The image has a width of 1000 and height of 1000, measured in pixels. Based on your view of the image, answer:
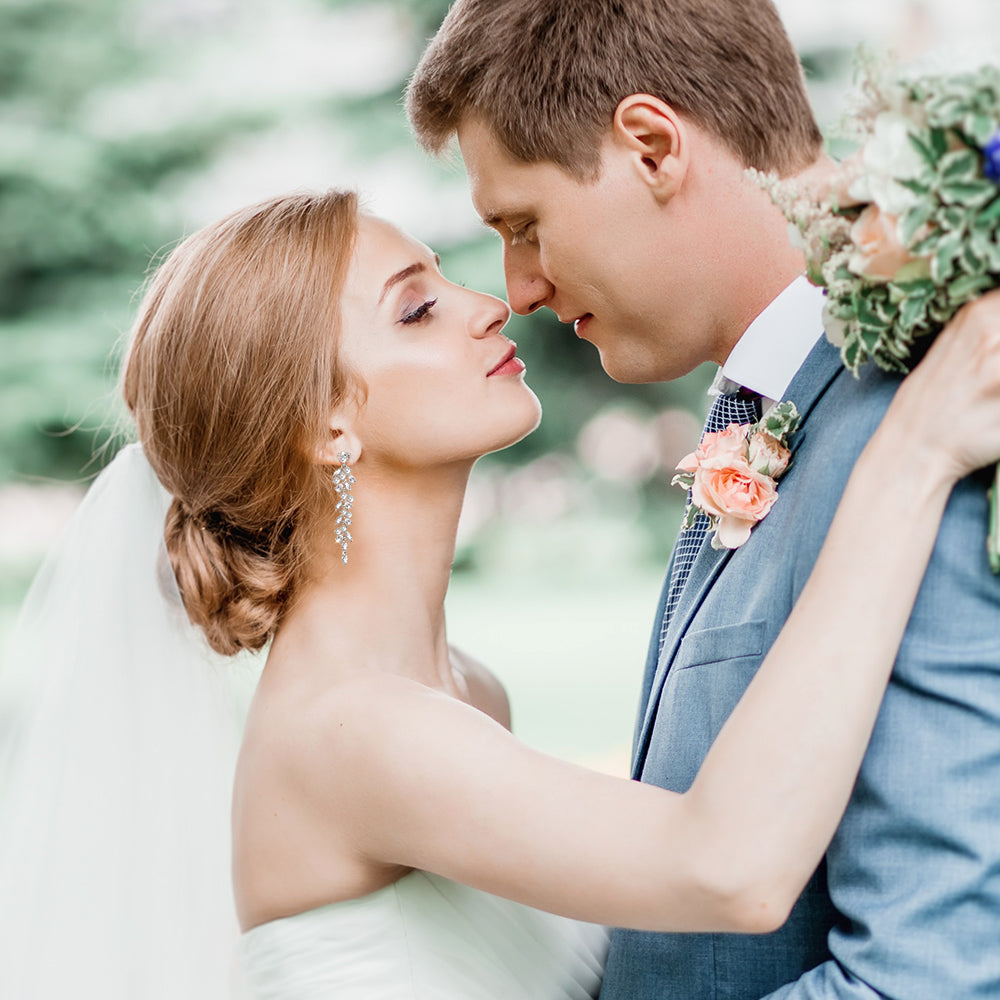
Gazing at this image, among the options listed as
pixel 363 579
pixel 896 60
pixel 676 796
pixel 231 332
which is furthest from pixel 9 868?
pixel 896 60

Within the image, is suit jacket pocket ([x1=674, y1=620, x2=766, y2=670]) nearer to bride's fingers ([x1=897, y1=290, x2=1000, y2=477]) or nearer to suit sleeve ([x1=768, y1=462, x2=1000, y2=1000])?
suit sleeve ([x1=768, y1=462, x2=1000, y2=1000])

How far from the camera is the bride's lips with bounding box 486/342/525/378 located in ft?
7.86

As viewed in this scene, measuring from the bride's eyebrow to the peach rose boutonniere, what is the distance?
0.79 metres

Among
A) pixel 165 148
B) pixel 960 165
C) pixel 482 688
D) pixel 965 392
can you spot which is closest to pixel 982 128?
pixel 960 165

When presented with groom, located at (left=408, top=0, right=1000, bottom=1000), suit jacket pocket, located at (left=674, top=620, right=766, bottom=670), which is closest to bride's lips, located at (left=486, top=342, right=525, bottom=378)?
groom, located at (left=408, top=0, right=1000, bottom=1000)

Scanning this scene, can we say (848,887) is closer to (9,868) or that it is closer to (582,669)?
(9,868)

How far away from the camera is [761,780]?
4.94 ft

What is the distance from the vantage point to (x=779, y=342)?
2.04 m

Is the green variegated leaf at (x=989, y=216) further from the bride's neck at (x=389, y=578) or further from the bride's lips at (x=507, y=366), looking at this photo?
the bride's neck at (x=389, y=578)

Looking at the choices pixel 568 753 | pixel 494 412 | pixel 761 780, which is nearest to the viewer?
pixel 761 780

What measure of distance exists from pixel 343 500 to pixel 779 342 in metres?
0.90

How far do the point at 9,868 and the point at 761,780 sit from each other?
1737 mm

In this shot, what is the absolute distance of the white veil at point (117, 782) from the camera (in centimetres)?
252

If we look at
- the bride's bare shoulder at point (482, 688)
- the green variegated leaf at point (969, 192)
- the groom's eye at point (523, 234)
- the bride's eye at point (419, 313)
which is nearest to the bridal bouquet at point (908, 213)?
the green variegated leaf at point (969, 192)
